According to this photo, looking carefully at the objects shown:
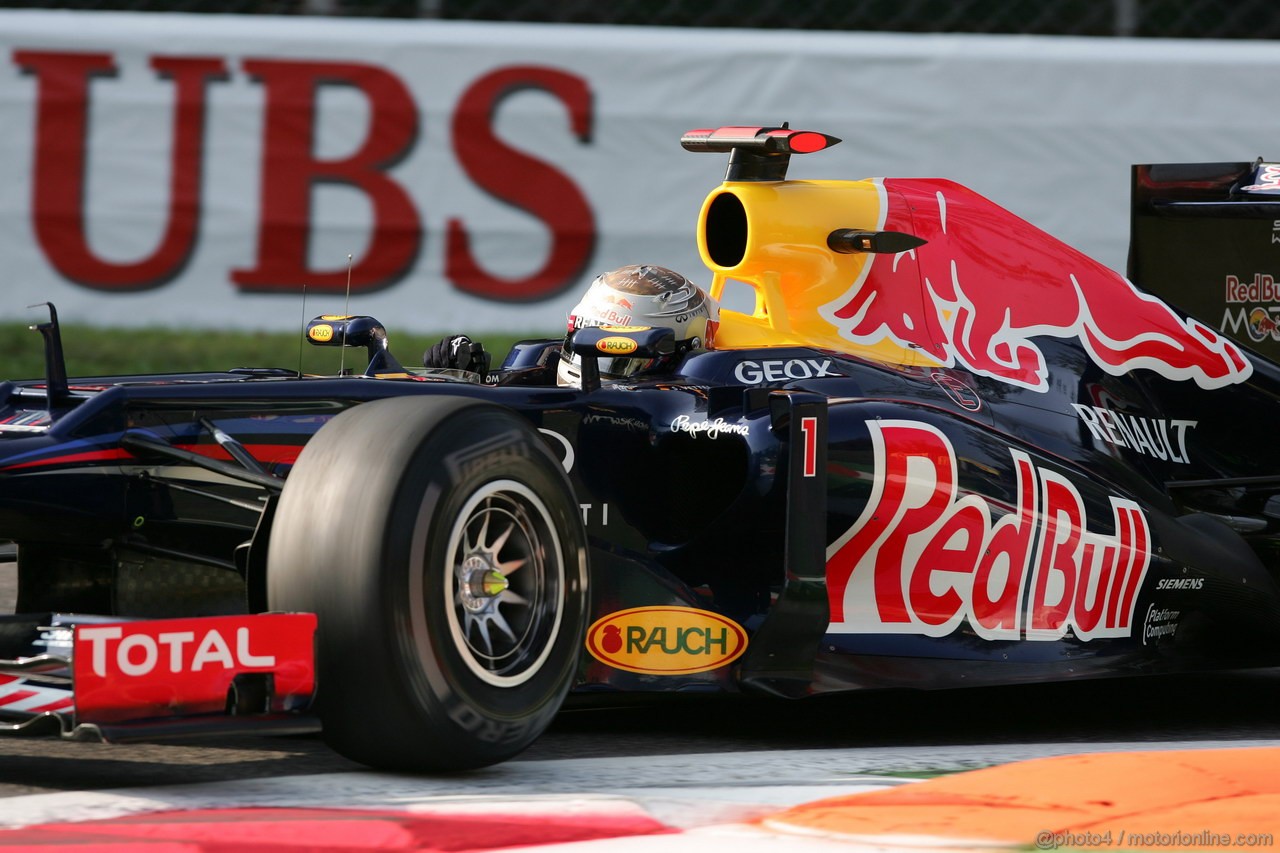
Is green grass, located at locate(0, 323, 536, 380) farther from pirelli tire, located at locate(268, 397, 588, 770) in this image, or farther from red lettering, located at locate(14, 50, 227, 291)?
pirelli tire, located at locate(268, 397, 588, 770)

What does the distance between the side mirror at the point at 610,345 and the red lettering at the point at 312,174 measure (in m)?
4.40

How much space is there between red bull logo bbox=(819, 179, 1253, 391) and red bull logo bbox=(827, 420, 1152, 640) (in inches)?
23.6

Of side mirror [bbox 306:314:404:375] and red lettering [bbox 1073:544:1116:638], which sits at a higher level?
side mirror [bbox 306:314:404:375]

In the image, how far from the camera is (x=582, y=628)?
3.94m

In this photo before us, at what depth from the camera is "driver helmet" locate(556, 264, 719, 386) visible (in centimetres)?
505

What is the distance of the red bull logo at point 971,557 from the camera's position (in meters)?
4.66

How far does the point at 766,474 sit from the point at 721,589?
29cm

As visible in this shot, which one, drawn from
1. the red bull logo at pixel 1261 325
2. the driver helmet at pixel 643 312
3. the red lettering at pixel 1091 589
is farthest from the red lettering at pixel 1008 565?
the red bull logo at pixel 1261 325

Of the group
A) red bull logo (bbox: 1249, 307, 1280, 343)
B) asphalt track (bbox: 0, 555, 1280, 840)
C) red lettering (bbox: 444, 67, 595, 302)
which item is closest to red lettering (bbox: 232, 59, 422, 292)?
red lettering (bbox: 444, 67, 595, 302)

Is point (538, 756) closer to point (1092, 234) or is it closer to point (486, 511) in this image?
point (486, 511)

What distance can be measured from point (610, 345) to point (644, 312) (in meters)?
0.48

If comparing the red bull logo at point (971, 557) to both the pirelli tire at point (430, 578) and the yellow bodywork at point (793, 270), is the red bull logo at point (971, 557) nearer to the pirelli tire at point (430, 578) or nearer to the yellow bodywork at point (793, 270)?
the yellow bodywork at point (793, 270)

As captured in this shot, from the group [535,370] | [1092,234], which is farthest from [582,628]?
[1092,234]

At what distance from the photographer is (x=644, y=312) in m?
5.08
